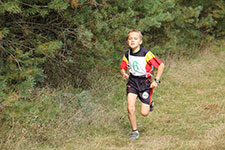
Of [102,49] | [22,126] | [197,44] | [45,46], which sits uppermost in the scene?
[45,46]

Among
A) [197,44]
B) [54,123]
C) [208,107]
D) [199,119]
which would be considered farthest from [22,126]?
[197,44]

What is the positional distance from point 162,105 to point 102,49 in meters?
1.89

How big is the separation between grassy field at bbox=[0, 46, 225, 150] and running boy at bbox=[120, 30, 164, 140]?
455 millimetres

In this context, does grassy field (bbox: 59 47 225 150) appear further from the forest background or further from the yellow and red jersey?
the yellow and red jersey

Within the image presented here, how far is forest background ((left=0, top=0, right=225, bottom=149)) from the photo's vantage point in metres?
5.01

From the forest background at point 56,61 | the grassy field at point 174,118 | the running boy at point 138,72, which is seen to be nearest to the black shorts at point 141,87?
the running boy at point 138,72

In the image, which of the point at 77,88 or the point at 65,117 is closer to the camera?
the point at 65,117

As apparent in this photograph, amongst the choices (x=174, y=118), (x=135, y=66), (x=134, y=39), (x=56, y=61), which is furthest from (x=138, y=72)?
(x=56, y=61)

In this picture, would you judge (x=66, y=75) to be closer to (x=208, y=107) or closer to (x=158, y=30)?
(x=208, y=107)

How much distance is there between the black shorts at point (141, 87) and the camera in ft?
18.0

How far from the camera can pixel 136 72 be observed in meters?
5.46

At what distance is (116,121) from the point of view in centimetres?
630

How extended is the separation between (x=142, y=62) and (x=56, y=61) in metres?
1.85

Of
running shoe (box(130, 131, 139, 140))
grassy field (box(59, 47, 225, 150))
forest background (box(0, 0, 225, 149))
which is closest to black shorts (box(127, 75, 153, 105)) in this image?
running shoe (box(130, 131, 139, 140))
